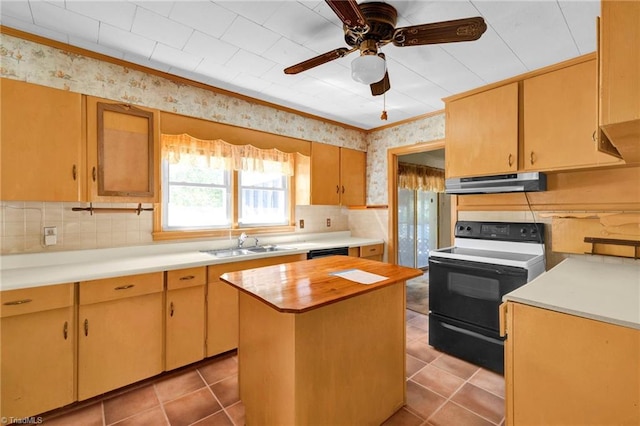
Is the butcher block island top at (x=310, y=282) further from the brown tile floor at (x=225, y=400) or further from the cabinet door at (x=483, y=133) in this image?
the cabinet door at (x=483, y=133)

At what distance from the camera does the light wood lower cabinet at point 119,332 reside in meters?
1.85

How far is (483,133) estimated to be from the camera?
2.44 meters

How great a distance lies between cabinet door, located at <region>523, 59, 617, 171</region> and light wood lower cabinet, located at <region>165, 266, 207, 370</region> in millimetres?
2820

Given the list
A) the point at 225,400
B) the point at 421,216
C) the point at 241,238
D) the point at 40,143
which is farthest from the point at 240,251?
the point at 421,216

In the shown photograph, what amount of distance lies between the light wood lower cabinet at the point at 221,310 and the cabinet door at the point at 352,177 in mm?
1867

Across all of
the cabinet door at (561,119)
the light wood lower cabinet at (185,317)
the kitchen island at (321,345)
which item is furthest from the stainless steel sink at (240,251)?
the cabinet door at (561,119)

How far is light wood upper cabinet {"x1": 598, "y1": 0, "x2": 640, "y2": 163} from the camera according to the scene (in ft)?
2.57

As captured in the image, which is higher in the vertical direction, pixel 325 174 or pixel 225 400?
pixel 325 174

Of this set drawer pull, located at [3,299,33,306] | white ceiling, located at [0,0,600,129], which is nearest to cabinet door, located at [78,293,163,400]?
drawer pull, located at [3,299,33,306]

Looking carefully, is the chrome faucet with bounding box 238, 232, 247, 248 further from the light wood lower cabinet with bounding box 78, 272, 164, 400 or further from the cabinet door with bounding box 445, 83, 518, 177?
the cabinet door with bounding box 445, 83, 518, 177

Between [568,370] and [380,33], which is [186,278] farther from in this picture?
[568,370]

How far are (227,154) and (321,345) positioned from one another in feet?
7.23

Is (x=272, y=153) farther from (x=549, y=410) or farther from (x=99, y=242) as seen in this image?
(x=549, y=410)

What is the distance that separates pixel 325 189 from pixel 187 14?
236 centimetres
